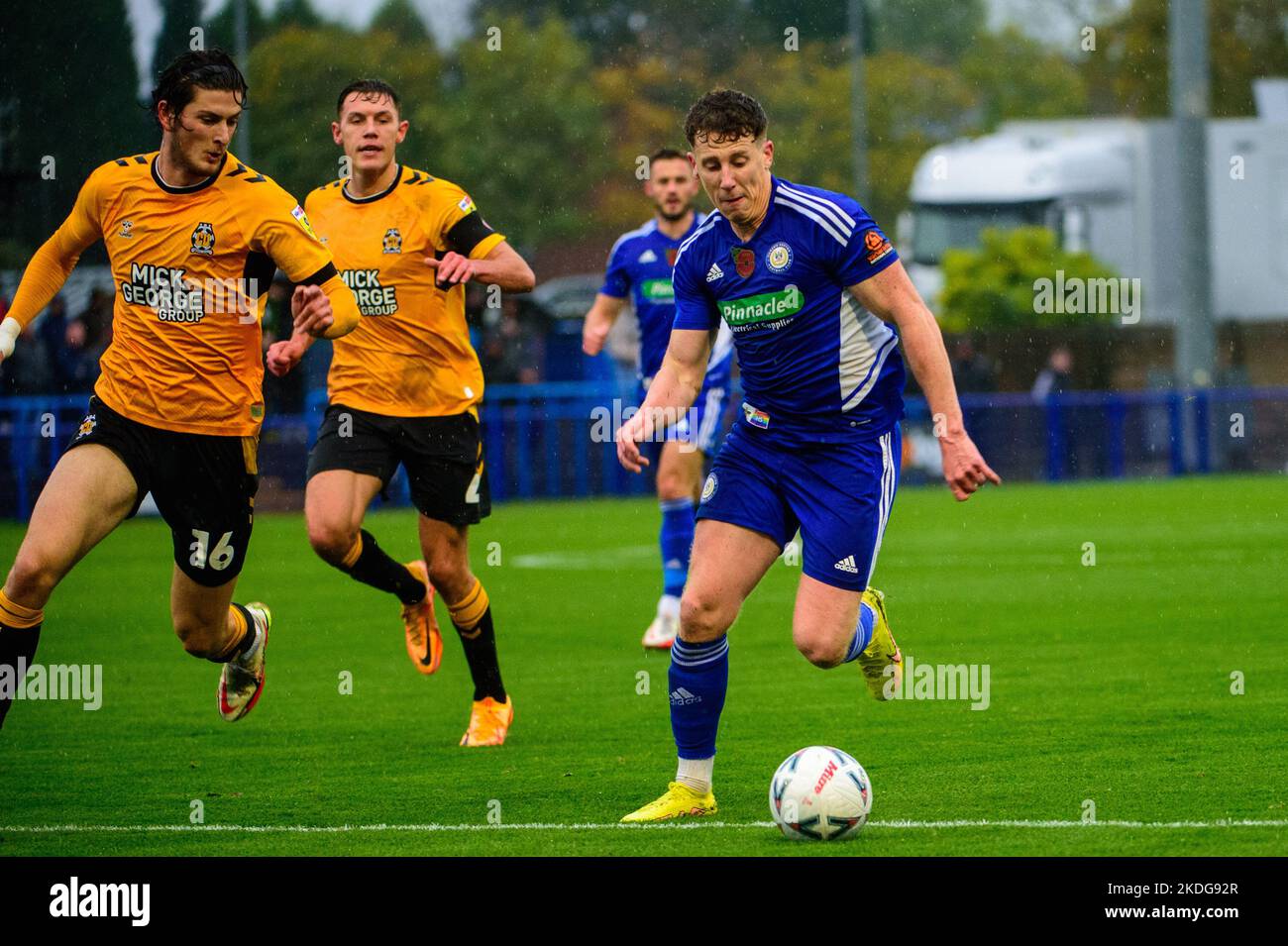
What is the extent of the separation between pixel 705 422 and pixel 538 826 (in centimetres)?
552

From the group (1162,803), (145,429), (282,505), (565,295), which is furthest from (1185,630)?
(565,295)

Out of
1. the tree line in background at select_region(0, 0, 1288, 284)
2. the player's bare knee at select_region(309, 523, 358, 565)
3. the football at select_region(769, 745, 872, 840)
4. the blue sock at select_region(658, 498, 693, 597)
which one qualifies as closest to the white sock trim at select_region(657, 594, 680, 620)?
the blue sock at select_region(658, 498, 693, 597)

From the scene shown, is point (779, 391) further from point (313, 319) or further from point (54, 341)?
point (54, 341)

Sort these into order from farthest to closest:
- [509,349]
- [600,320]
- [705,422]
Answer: [509,349], [600,320], [705,422]

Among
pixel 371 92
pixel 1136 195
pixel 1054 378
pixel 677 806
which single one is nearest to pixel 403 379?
pixel 371 92

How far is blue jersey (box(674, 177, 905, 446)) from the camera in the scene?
6430mm

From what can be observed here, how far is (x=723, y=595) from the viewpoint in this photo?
6355 millimetres

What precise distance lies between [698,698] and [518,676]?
12.9 ft

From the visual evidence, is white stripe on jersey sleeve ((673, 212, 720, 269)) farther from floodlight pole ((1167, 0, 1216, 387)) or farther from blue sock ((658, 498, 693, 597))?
floodlight pole ((1167, 0, 1216, 387))

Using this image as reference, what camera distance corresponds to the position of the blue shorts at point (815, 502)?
6.52 m

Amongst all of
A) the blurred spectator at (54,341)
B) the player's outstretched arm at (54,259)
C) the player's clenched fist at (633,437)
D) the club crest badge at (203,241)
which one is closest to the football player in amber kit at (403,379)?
the club crest badge at (203,241)

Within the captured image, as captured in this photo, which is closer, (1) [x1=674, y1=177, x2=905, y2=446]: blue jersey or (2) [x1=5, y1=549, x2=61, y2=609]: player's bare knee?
(1) [x1=674, y1=177, x2=905, y2=446]: blue jersey

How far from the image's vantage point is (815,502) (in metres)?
6.55

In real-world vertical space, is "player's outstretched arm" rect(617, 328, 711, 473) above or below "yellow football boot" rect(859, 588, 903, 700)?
above
